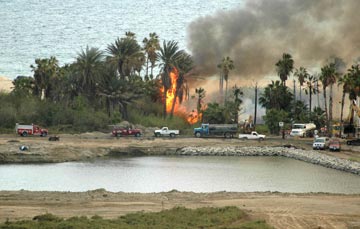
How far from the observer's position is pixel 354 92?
4557 inches

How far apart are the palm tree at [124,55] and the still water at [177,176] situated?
54.4m

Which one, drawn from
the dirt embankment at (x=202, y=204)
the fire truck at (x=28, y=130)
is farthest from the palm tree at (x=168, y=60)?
the dirt embankment at (x=202, y=204)

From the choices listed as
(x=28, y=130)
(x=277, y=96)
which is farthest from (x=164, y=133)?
(x=277, y=96)

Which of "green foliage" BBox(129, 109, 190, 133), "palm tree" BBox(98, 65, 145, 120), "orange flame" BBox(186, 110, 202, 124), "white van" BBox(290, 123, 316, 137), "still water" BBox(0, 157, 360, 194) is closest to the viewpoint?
"still water" BBox(0, 157, 360, 194)

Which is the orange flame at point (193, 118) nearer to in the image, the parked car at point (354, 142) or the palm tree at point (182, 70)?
the palm tree at point (182, 70)

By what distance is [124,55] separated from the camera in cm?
13788

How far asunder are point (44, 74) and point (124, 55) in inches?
625

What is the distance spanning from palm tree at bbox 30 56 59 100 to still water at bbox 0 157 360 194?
56.8m

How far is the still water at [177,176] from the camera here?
184 ft

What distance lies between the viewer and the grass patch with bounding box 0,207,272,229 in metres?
31.4

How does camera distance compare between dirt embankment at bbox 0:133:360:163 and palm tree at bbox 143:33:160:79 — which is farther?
palm tree at bbox 143:33:160:79

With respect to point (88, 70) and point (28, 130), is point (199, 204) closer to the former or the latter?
point (28, 130)

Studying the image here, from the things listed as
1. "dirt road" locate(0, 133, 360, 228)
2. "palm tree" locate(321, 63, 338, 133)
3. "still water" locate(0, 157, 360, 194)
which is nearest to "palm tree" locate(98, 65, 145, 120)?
"palm tree" locate(321, 63, 338, 133)

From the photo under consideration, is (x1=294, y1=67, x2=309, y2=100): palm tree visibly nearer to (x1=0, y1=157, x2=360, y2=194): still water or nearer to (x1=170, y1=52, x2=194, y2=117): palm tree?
(x1=170, y1=52, x2=194, y2=117): palm tree
